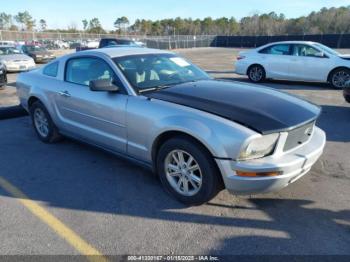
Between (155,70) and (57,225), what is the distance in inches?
86.6

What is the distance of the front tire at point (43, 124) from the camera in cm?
541

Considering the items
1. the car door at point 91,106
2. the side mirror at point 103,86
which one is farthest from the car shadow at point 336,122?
the side mirror at point 103,86

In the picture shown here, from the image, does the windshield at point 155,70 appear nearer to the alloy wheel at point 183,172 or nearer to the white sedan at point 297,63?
the alloy wheel at point 183,172

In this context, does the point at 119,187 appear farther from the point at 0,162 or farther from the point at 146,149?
the point at 0,162

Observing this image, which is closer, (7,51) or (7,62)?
(7,62)

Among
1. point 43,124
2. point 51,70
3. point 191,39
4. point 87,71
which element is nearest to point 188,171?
point 87,71

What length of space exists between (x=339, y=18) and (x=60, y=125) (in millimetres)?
87144

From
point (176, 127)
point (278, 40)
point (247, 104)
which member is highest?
point (247, 104)

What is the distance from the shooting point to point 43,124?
5.65 m

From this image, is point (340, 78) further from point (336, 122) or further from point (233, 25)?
point (233, 25)

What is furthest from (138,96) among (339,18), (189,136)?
(339,18)

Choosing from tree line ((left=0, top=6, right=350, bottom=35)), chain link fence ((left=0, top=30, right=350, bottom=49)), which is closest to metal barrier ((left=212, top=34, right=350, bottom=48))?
chain link fence ((left=0, top=30, right=350, bottom=49))

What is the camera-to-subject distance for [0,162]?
4934 mm

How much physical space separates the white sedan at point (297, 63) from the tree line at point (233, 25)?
6478 cm
